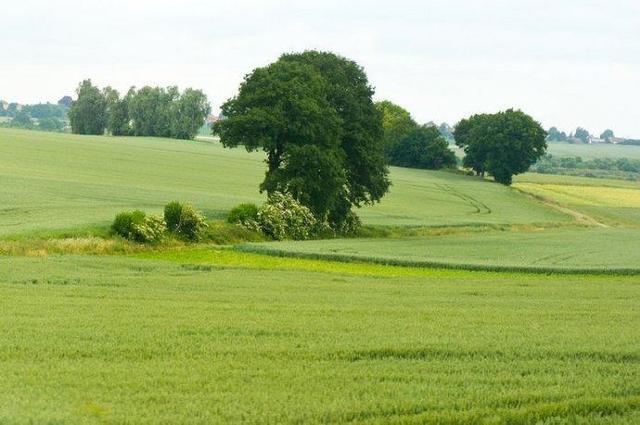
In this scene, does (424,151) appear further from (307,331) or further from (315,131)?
(307,331)

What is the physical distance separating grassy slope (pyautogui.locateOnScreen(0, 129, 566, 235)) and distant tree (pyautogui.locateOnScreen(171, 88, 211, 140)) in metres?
28.9

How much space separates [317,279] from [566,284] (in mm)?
8665

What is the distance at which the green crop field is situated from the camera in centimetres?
1231

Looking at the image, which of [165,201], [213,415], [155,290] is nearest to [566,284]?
[155,290]

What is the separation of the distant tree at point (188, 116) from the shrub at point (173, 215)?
360ft

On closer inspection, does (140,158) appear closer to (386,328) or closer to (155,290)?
(155,290)

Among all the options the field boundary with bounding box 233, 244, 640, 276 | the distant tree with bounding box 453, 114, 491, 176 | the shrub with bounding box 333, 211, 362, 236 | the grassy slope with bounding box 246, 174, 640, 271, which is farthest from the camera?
the distant tree with bounding box 453, 114, 491, 176

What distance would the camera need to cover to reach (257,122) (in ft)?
178

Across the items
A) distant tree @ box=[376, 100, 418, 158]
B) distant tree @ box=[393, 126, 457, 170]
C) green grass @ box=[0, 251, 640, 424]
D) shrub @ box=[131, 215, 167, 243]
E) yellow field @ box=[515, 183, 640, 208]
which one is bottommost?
yellow field @ box=[515, 183, 640, 208]

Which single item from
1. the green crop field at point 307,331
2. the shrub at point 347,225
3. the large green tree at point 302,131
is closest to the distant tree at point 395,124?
the large green tree at point 302,131

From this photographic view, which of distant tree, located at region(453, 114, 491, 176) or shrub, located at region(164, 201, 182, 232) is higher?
distant tree, located at region(453, 114, 491, 176)

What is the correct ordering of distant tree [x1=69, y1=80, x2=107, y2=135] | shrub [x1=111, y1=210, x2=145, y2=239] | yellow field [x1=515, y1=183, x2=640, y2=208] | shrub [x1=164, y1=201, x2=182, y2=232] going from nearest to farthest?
shrub [x1=111, y1=210, x2=145, y2=239] → shrub [x1=164, y1=201, x2=182, y2=232] → yellow field [x1=515, y1=183, x2=640, y2=208] → distant tree [x1=69, y1=80, x2=107, y2=135]

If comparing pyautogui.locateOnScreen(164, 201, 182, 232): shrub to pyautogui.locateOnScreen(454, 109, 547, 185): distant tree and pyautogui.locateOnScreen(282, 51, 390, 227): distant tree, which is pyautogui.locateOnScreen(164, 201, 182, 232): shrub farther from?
pyautogui.locateOnScreen(454, 109, 547, 185): distant tree

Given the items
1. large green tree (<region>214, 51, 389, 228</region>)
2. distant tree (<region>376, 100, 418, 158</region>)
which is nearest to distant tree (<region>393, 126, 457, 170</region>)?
distant tree (<region>376, 100, 418, 158</region>)
